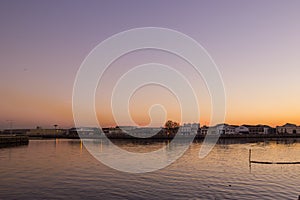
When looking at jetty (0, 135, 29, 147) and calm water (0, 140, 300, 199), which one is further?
jetty (0, 135, 29, 147)

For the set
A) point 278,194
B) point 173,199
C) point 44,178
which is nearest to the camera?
point 173,199

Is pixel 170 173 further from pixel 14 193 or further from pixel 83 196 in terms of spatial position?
pixel 14 193

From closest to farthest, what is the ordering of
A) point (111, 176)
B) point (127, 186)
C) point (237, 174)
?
point (127, 186) < point (111, 176) < point (237, 174)

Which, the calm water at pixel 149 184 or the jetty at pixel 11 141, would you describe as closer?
the calm water at pixel 149 184

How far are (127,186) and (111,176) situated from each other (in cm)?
718

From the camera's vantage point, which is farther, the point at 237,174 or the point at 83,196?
the point at 237,174

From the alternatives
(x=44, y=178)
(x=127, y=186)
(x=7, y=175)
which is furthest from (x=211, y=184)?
(x=7, y=175)

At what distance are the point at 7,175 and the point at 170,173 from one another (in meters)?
21.6

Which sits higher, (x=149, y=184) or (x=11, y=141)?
(x=149, y=184)

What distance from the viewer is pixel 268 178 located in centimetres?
3859

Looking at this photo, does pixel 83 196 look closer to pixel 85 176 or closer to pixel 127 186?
pixel 127 186

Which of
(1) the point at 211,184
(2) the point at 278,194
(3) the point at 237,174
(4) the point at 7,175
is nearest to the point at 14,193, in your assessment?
(4) the point at 7,175

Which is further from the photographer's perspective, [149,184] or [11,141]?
[11,141]

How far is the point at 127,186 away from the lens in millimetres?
32656
